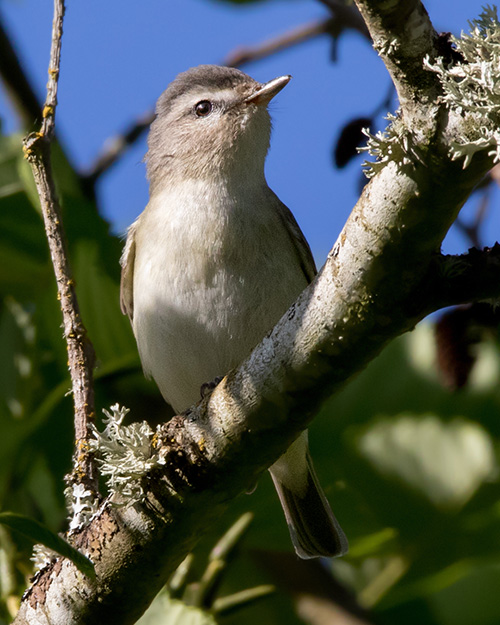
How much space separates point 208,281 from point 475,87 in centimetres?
211

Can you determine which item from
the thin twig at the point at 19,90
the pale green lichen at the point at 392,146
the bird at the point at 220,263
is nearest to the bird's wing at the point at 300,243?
the bird at the point at 220,263

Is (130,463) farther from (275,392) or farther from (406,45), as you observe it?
(406,45)

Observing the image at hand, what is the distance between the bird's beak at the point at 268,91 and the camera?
4113 mm

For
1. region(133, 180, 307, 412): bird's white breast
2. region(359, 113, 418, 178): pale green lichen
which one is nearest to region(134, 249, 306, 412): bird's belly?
region(133, 180, 307, 412): bird's white breast

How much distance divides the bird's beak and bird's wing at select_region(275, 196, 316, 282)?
1.92ft

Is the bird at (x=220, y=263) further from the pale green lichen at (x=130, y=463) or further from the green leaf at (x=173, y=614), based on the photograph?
the pale green lichen at (x=130, y=463)

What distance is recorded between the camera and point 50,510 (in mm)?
3379

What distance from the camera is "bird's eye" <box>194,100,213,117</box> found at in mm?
4402

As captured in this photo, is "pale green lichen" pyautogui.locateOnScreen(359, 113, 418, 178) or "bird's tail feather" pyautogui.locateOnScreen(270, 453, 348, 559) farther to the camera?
"bird's tail feather" pyautogui.locateOnScreen(270, 453, 348, 559)

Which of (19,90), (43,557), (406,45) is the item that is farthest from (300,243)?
(406,45)

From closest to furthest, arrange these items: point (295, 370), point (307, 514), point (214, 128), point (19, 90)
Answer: point (295, 370) < point (307, 514) < point (214, 128) < point (19, 90)

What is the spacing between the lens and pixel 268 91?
416 centimetres

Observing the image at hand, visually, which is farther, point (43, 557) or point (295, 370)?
point (43, 557)

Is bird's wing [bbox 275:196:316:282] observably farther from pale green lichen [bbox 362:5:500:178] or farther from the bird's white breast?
pale green lichen [bbox 362:5:500:178]
